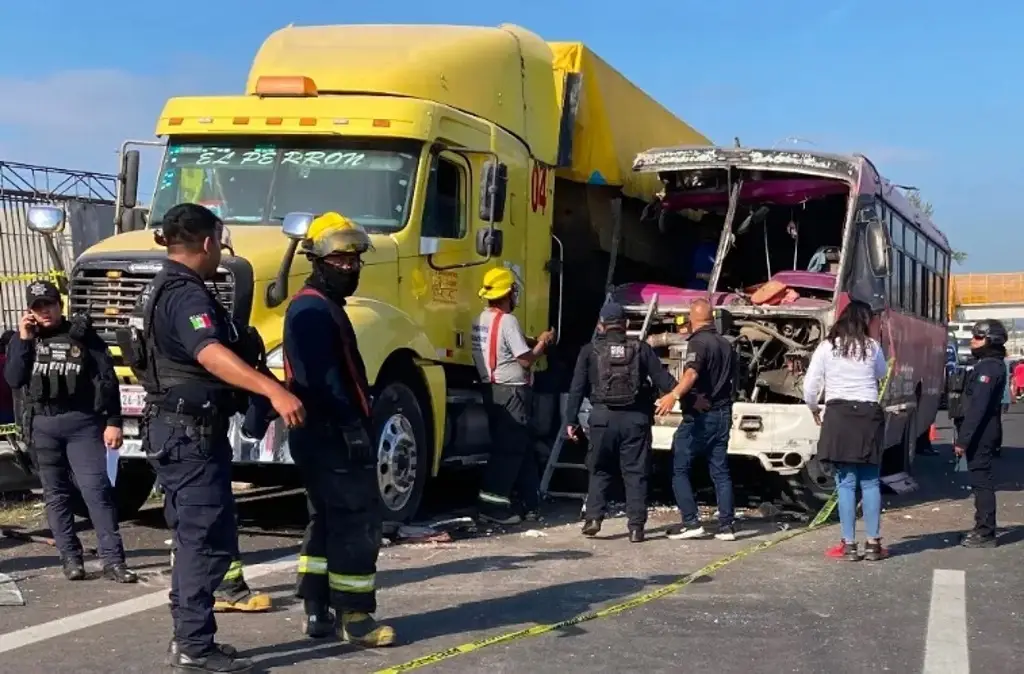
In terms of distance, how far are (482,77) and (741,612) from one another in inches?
212

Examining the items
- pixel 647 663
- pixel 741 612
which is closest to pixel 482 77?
pixel 741 612

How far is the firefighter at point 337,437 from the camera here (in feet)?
18.2

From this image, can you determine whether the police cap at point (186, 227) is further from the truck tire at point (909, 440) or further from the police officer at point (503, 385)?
the truck tire at point (909, 440)

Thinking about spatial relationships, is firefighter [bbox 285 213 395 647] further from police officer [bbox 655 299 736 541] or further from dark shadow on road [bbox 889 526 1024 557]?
dark shadow on road [bbox 889 526 1024 557]

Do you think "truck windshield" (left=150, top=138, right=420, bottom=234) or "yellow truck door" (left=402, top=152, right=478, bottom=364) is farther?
"yellow truck door" (left=402, top=152, right=478, bottom=364)

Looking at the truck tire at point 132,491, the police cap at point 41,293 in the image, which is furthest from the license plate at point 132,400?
the truck tire at point 132,491

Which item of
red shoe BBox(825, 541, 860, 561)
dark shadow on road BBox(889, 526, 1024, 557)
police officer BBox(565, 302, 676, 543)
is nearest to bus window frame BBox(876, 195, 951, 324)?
dark shadow on road BBox(889, 526, 1024, 557)

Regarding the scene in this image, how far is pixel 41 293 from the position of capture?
725 cm

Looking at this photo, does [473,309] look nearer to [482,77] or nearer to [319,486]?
[482,77]

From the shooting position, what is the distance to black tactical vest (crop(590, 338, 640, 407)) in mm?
8984

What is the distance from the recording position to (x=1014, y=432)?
77.6 feet

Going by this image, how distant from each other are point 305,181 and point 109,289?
1.64m

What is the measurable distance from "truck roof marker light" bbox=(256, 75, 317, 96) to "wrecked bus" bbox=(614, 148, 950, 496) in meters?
3.21

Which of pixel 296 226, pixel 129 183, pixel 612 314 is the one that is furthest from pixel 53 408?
pixel 612 314
